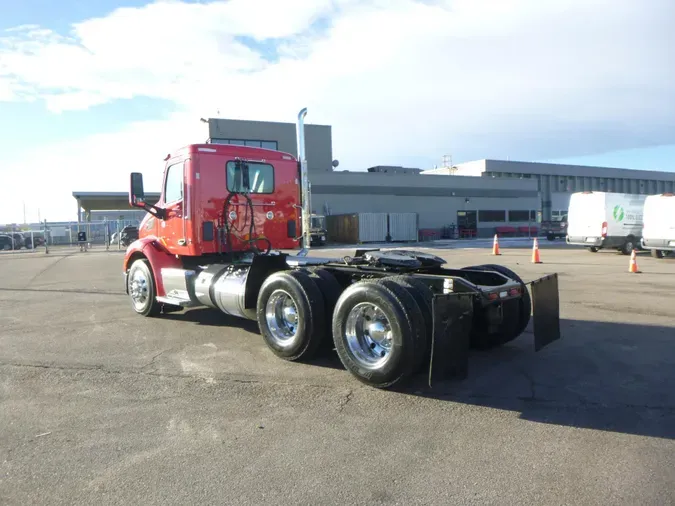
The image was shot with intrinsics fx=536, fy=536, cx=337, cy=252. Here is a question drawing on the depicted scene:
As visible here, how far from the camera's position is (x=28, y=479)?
3496mm

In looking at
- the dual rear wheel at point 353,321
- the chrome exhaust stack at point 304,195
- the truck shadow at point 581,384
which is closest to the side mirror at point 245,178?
the chrome exhaust stack at point 304,195

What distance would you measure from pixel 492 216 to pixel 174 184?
46025mm

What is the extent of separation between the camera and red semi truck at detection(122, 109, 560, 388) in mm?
4855

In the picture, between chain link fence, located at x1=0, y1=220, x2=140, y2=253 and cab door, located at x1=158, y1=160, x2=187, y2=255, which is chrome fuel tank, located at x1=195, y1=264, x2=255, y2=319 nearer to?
cab door, located at x1=158, y1=160, x2=187, y2=255

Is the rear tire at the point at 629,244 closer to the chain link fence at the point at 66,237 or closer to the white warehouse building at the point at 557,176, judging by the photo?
the chain link fence at the point at 66,237

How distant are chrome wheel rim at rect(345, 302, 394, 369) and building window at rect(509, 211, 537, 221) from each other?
4968 centimetres

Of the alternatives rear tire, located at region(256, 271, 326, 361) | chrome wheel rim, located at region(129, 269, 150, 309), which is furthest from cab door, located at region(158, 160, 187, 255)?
rear tire, located at region(256, 271, 326, 361)

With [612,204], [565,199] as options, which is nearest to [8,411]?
[612,204]

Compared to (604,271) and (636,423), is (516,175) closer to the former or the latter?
(604,271)

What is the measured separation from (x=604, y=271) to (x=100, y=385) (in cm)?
1410

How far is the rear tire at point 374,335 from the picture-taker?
4773 millimetres

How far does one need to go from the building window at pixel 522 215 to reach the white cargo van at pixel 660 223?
110 feet

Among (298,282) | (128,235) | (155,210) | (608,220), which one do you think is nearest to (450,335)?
(298,282)

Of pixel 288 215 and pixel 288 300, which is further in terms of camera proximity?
pixel 288 215
